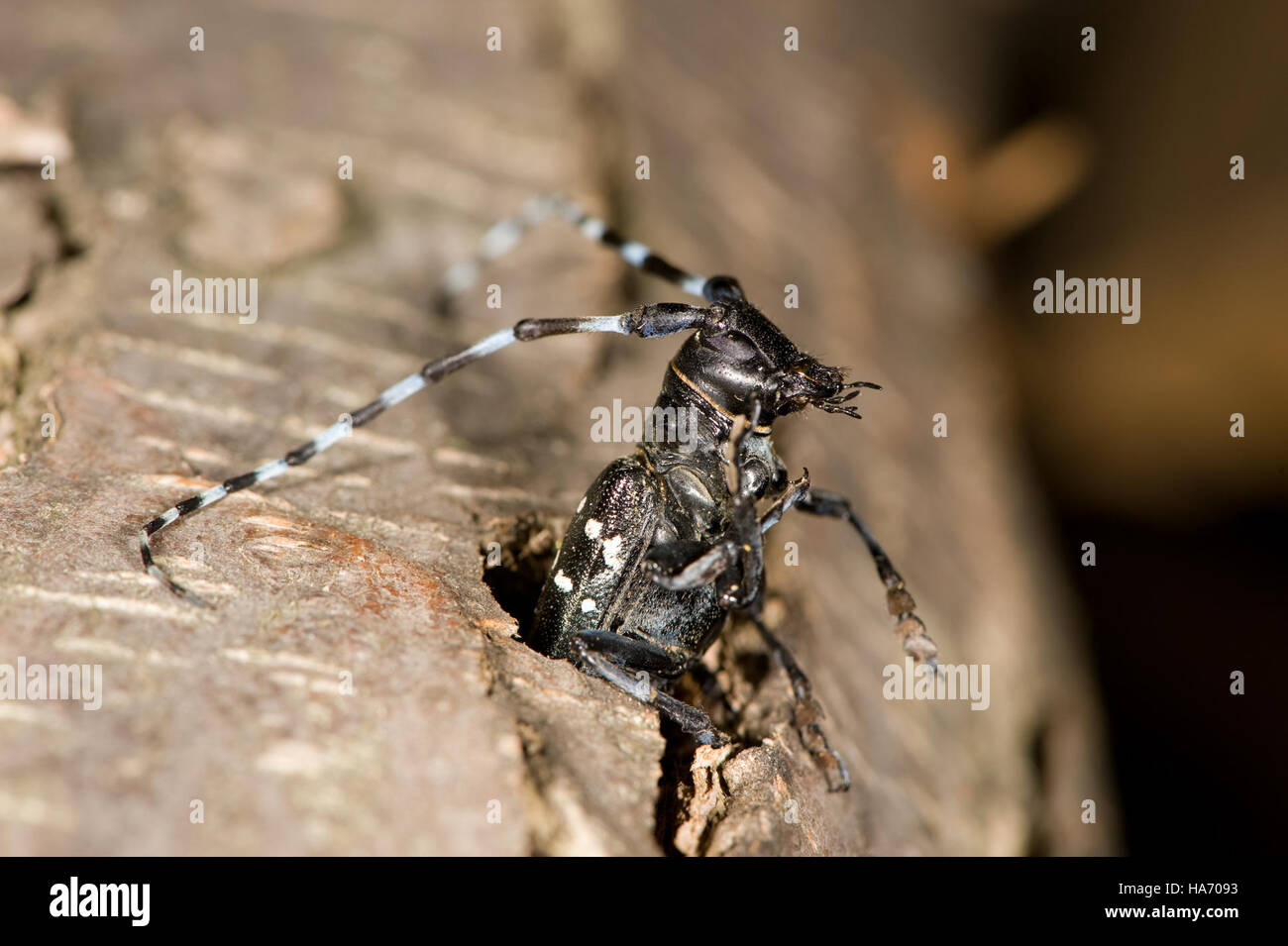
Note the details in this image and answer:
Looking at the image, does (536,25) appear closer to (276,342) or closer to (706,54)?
(706,54)

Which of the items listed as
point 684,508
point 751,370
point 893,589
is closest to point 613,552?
point 684,508

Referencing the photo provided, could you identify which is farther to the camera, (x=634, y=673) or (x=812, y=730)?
(x=812, y=730)

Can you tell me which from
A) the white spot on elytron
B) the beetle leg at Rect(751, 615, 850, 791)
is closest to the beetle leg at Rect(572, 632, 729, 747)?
the white spot on elytron

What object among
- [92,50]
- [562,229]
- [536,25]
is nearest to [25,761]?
[562,229]

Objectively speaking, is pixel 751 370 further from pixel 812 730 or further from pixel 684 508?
pixel 812 730

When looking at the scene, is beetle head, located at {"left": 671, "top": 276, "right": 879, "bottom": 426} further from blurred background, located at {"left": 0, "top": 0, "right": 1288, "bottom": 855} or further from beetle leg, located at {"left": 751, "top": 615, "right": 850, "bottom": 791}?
beetle leg, located at {"left": 751, "top": 615, "right": 850, "bottom": 791}

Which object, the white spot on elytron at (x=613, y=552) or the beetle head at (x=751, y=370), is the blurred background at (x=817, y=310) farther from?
the beetle head at (x=751, y=370)

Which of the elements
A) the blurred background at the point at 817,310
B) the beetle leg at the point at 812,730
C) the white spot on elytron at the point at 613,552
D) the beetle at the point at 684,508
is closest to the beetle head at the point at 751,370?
the beetle at the point at 684,508
